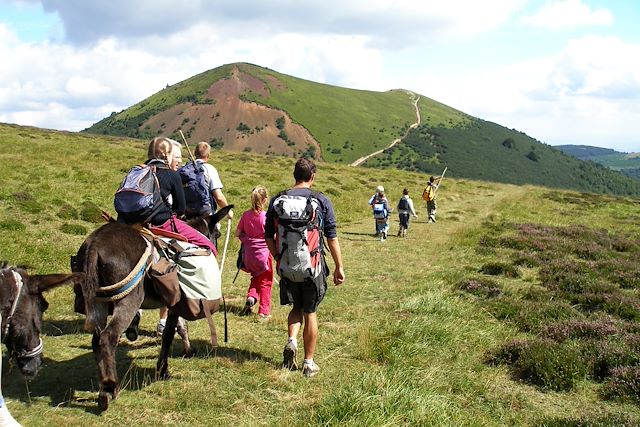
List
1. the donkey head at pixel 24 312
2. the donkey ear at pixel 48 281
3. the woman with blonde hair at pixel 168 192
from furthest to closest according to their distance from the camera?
1. the woman with blonde hair at pixel 168 192
2. the donkey ear at pixel 48 281
3. the donkey head at pixel 24 312

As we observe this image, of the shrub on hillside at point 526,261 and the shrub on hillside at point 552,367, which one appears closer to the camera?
the shrub on hillside at point 552,367

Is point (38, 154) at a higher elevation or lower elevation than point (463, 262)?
higher

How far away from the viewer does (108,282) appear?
4879 millimetres

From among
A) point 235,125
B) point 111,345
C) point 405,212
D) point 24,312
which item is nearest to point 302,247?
point 111,345

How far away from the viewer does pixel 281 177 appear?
32.3 meters

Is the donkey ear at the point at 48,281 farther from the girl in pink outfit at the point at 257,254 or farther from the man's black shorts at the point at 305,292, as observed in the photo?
the girl in pink outfit at the point at 257,254

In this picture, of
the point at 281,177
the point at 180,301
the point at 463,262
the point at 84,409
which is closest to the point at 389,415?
the point at 180,301

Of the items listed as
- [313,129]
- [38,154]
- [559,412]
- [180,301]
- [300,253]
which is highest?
[313,129]

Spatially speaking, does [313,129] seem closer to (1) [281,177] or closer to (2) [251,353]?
(1) [281,177]

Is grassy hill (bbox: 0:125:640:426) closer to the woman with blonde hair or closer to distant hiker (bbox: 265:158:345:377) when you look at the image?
distant hiker (bbox: 265:158:345:377)

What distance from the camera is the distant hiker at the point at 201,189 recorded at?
758cm

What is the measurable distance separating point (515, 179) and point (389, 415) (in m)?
187

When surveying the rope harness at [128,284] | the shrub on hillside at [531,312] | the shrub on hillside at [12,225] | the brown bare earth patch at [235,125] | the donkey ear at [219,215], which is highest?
the brown bare earth patch at [235,125]

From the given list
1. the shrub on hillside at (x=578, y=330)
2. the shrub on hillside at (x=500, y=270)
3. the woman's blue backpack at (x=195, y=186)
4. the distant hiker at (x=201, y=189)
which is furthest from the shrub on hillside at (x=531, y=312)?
the woman's blue backpack at (x=195, y=186)
